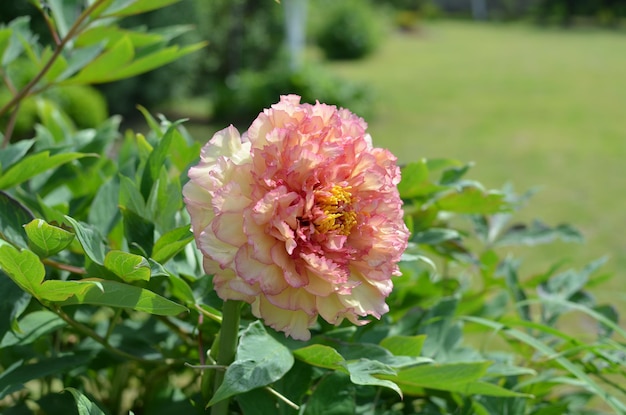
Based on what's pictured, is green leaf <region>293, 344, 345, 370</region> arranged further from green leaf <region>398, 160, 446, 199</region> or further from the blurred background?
the blurred background

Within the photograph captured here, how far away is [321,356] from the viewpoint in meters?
0.74

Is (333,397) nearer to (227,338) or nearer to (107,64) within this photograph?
(227,338)

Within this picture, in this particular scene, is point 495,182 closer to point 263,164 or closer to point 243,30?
point 243,30

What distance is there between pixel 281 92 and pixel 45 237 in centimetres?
791

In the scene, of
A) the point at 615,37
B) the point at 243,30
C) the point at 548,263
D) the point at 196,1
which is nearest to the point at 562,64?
A: the point at 615,37

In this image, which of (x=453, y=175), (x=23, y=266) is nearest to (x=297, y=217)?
(x=23, y=266)

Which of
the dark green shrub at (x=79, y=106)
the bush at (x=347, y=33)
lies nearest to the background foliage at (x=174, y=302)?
the dark green shrub at (x=79, y=106)

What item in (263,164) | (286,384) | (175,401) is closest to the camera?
(263,164)

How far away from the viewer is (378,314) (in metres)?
0.69

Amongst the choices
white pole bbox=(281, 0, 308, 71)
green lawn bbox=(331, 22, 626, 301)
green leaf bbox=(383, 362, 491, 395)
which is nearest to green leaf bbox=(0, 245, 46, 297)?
green leaf bbox=(383, 362, 491, 395)

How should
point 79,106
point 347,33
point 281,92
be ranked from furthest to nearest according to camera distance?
point 347,33 → point 281,92 → point 79,106

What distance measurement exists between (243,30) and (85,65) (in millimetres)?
9243

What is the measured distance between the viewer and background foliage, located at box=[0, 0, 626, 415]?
28.2 inches

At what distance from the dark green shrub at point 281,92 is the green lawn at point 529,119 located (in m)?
0.36
